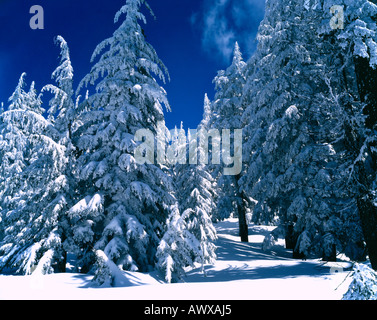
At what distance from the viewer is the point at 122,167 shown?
988 centimetres

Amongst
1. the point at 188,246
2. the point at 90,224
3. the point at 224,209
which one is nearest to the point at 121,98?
the point at 90,224

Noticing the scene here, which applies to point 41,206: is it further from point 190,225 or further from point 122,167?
point 190,225

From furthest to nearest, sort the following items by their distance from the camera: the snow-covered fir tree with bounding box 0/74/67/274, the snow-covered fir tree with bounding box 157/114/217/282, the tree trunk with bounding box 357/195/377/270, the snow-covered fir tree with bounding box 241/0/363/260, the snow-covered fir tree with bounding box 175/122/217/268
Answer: the snow-covered fir tree with bounding box 175/122/217/268 → the snow-covered fir tree with bounding box 0/74/67/274 → the snow-covered fir tree with bounding box 241/0/363/260 → the snow-covered fir tree with bounding box 157/114/217/282 → the tree trunk with bounding box 357/195/377/270

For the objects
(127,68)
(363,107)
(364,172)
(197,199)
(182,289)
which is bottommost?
(182,289)

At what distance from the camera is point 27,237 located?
12.0m

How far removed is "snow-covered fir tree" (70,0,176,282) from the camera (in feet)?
31.4

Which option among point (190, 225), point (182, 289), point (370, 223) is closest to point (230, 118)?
point (190, 225)

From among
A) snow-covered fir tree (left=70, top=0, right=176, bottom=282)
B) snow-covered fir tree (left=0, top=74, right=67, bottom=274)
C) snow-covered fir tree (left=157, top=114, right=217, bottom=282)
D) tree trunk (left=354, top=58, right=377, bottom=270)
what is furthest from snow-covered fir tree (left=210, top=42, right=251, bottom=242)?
snow-covered fir tree (left=0, top=74, right=67, bottom=274)

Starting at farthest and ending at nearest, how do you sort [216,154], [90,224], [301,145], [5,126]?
[216,154]
[5,126]
[301,145]
[90,224]

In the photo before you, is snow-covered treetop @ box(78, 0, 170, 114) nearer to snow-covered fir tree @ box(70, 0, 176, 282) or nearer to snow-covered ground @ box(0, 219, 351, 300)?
snow-covered fir tree @ box(70, 0, 176, 282)

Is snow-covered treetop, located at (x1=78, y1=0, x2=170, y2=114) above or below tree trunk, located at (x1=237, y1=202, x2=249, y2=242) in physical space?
above

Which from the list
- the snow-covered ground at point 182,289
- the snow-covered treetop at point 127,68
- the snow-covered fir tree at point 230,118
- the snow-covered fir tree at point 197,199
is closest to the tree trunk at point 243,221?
the snow-covered fir tree at point 230,118

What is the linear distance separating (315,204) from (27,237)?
14.8 meters

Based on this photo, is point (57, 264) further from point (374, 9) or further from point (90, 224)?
point (374, 9)
